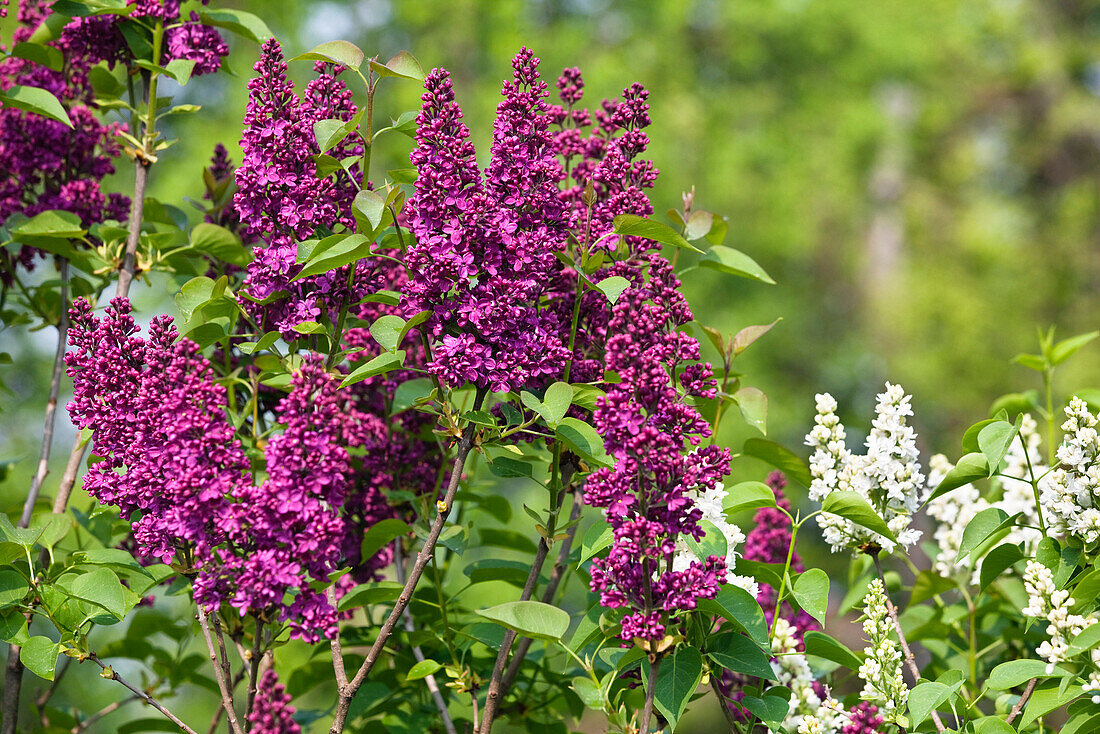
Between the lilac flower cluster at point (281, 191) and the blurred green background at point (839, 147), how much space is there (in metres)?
14.0

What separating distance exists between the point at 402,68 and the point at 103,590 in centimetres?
109

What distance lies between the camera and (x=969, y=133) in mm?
25516

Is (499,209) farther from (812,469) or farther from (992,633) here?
(992,633)

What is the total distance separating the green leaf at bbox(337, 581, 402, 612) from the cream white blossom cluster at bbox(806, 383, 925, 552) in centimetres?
87

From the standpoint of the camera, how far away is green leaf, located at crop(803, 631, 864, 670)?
174 centimetres

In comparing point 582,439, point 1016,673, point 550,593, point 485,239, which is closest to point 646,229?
point 485,239

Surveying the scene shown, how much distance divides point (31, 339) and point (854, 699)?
1427 cm

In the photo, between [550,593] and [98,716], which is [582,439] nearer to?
[550,593]

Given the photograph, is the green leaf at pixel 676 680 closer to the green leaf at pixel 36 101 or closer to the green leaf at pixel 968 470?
the green leaf at pixel 968 470

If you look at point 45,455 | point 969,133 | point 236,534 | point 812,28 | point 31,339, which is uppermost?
point 969,133

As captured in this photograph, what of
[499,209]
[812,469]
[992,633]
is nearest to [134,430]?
[499,209]

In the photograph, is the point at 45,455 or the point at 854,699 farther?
the point at 45,455

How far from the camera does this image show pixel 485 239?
168 centimetres

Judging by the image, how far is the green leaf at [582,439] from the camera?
164cm
